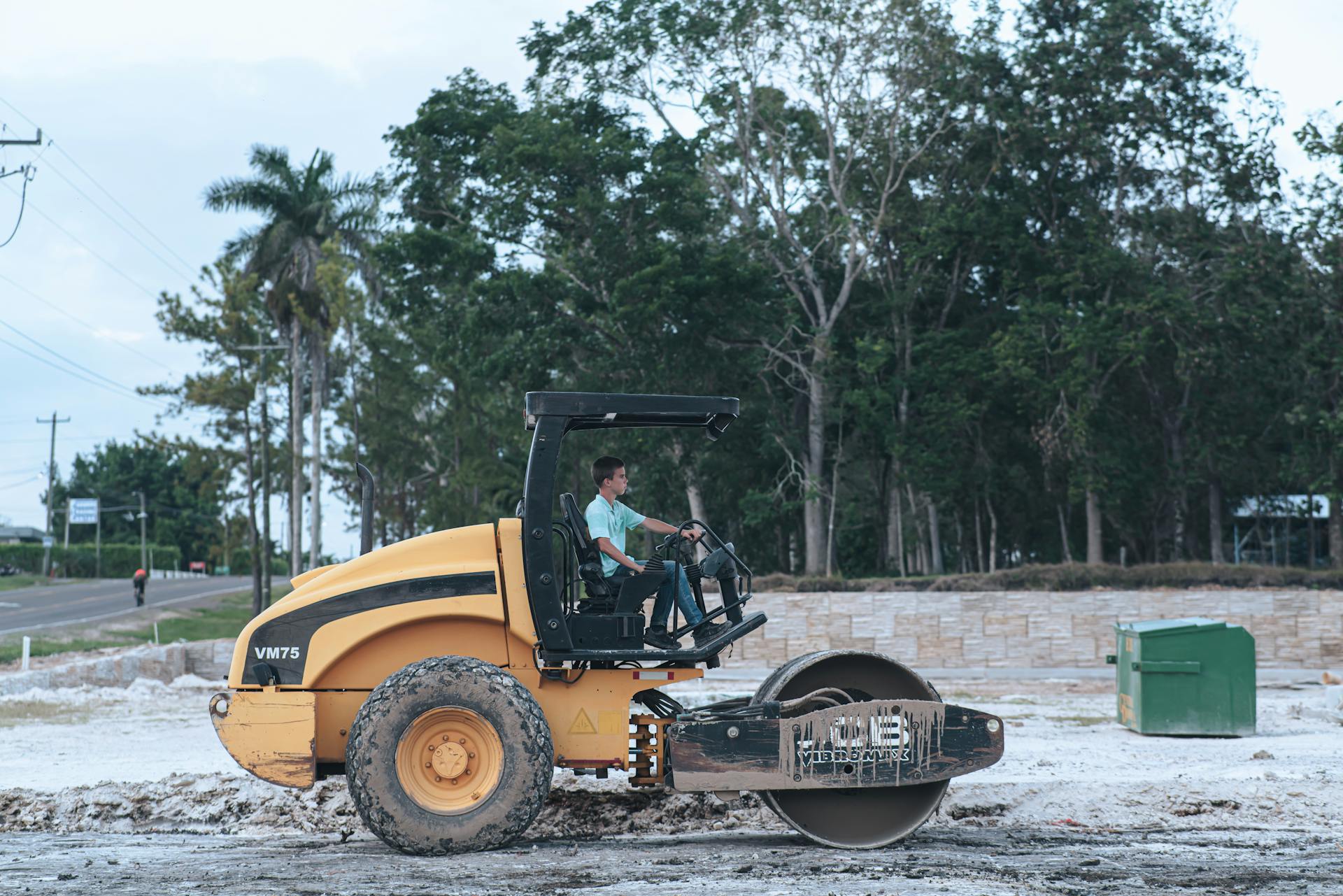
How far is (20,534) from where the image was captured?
111 metres

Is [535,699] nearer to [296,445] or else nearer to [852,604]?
[852,604]

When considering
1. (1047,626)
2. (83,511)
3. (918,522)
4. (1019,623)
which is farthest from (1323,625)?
(83,511)

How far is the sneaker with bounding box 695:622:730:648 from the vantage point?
7.21m

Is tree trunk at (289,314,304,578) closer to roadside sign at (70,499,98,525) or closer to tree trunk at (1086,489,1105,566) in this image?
tree trunk at (1086,489,1105,566)

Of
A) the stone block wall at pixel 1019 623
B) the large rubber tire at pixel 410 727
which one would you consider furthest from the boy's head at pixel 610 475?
the stone block wall at pixel 1019 623

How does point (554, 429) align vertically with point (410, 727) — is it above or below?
above

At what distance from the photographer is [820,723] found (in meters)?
7.00

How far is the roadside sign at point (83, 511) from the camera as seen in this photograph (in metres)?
A: 103

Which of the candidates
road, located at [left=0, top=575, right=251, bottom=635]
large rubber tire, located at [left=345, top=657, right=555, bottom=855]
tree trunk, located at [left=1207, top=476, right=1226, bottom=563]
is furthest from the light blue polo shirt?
tree trunk, located at [left=1207, top=476, right=1226, bottom=563]

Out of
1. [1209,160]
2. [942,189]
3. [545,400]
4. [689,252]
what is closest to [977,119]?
[942,189]

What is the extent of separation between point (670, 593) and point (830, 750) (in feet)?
4.07

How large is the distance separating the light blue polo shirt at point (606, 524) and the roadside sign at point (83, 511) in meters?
106

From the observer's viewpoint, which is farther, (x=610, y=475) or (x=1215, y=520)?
(x=1215, y=520)

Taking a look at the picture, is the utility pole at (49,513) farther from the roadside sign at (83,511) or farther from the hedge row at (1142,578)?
the hedge row at (1142,578)
